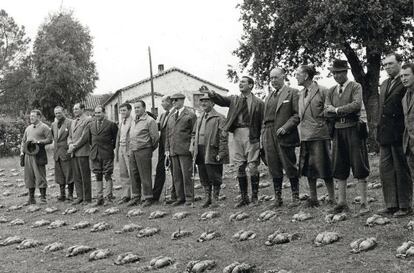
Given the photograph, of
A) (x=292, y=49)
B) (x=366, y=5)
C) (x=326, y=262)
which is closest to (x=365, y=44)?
(x=366, y=5)

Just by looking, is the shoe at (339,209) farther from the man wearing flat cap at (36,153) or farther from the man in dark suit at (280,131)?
the man wearing flat cap at (36,153)

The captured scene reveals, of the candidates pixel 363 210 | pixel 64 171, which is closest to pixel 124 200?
pixel 64 171

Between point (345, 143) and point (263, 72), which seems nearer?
point (345, 143)

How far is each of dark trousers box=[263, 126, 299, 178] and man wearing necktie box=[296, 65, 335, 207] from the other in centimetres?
28

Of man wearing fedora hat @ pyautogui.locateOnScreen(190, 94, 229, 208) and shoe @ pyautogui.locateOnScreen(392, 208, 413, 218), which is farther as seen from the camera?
man wearing fedora hat @ pyautogui.locateOnScreen(190, 94, 229, 208)

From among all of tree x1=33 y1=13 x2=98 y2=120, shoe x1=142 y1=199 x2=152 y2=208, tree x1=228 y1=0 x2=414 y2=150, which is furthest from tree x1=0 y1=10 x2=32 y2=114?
shoe x1=142 y1=199 x2=152 y2=208

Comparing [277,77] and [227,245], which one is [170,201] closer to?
[277,77]

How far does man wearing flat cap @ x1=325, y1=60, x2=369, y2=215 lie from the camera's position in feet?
27.3

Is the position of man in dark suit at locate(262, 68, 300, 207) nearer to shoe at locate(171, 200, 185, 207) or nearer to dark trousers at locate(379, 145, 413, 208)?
dark trousers at locate(379, 145, 413, 208)

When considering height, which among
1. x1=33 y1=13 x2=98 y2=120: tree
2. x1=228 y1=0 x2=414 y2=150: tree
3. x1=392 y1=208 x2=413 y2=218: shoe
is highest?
x1=33 y1=13 x2=98 y2=120: tree

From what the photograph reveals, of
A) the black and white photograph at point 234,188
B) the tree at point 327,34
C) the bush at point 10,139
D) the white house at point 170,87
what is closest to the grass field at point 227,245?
the black and white photograph at point 234,188

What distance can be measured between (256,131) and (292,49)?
12565mm

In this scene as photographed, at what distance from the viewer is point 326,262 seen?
6.19 meters

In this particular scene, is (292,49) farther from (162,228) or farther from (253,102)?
(162,228)
